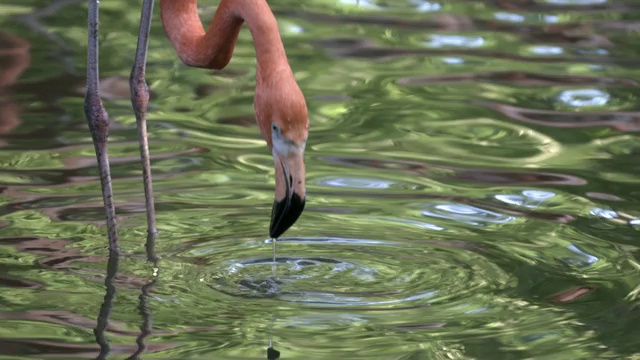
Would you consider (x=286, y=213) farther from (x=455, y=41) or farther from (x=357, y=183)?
(x=455, y=41)

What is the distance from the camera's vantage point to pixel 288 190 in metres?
4.48

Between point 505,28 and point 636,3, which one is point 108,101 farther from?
point 636,3

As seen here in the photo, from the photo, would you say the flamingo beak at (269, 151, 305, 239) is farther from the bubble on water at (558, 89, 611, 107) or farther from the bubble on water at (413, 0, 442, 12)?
the bubble on water at (413, 0, 442, 12)

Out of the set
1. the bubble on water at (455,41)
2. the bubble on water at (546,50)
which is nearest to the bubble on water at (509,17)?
the bubble on water at (455,41)

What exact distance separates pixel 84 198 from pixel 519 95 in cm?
285

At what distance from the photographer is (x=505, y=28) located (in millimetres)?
9219

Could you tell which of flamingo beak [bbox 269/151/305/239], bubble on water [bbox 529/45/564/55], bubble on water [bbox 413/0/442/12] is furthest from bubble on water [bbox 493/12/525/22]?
flamingo beak [bbox 269/151/305/239]

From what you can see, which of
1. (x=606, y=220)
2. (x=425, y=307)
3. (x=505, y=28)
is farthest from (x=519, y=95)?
(x=425, y=307)

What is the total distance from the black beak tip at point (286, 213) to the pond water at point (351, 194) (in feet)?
0.79

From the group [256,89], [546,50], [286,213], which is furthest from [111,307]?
[546,50]

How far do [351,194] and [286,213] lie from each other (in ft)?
4.73

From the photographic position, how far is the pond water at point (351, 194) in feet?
14.3

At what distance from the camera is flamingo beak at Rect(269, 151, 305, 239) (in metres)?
4.45

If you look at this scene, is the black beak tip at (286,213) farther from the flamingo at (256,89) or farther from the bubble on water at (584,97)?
the bubble on water at (584,97)
